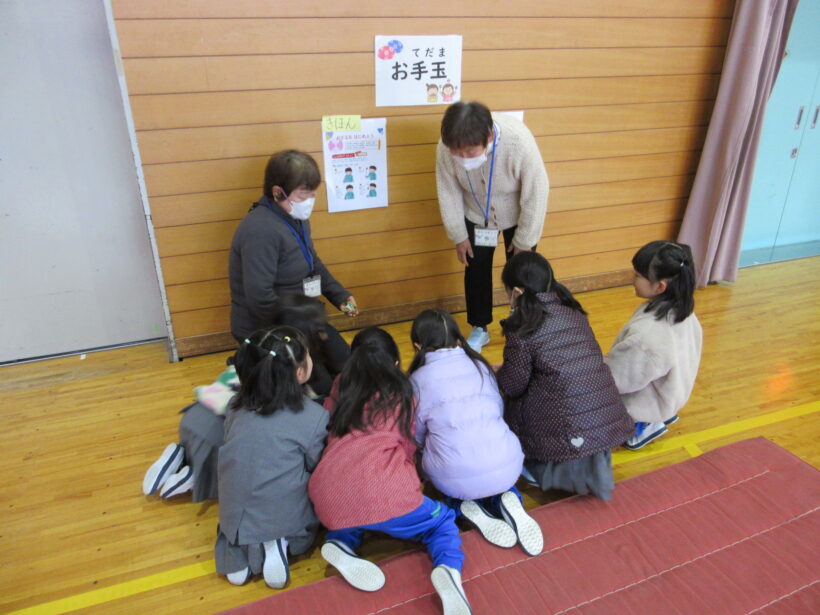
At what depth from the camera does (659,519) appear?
166cm

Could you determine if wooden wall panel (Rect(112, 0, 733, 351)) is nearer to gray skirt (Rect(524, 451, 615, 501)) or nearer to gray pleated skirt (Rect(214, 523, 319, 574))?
gray pleated skirt (Rect(214, 523, 319, 574))

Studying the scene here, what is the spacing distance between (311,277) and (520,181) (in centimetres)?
103

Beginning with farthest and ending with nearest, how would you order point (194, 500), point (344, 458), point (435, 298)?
point (435, 298) → point (194, 500) → point (344, 458)

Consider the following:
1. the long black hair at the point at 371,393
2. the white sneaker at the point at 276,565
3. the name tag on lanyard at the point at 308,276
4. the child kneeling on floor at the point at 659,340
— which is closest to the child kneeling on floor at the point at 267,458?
the white sneaker at the point at 276,565

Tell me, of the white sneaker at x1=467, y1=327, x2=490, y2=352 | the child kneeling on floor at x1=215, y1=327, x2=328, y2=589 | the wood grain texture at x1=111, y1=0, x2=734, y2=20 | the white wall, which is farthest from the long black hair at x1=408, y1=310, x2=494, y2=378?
the white wall

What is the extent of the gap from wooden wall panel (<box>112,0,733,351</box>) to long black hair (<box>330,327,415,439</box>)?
140cm

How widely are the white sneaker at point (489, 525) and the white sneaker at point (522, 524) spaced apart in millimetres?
21

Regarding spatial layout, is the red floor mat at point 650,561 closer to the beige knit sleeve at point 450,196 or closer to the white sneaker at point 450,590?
the white sneaker at point 450,590

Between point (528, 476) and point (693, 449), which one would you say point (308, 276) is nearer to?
point (528, 476)

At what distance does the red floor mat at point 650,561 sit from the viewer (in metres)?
1.41

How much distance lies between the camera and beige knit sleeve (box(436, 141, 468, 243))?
247 cm

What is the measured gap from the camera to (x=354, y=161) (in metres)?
2.69

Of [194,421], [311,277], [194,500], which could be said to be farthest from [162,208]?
[194,500]

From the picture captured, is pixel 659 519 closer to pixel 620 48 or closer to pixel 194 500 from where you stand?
pixel 194 500
